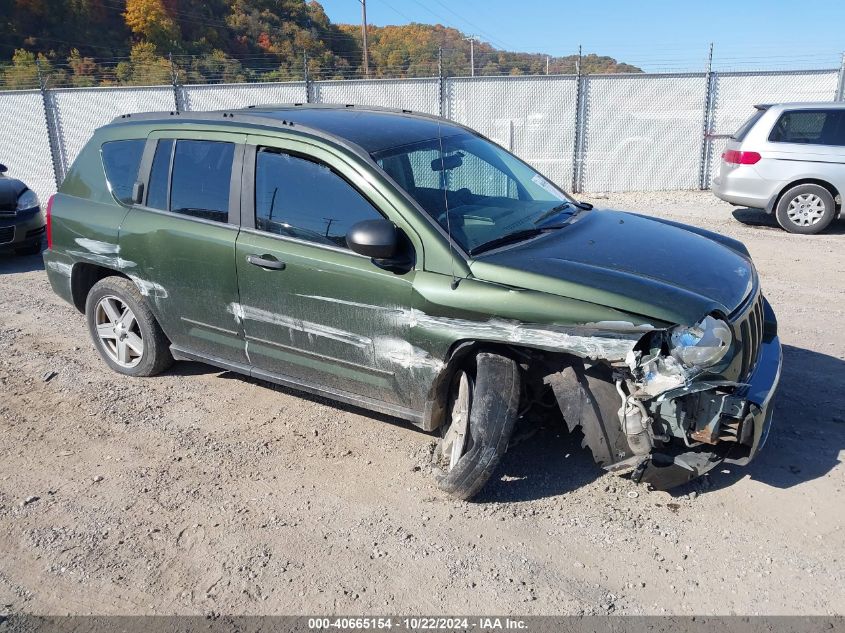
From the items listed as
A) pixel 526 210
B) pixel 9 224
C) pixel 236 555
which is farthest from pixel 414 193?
pixel 9 224

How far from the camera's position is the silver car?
9.84 meters

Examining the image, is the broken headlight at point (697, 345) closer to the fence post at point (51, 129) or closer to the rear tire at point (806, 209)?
the rear tire at point (806, 209)

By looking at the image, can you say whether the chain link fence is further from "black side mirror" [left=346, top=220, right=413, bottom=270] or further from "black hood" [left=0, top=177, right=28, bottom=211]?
"black side mirror" [left=346, top=220, right=413, bottom=270]

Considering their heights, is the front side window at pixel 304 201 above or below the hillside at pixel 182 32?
below

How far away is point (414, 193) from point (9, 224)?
7176mm

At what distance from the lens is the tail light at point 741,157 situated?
1016 centimetres

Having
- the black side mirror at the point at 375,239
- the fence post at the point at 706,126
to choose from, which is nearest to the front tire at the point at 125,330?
the black side mirror at the point at 375,239

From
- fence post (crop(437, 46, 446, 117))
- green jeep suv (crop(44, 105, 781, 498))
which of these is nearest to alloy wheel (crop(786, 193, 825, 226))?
green jeep suv (crop(44, 105, 781, 498))

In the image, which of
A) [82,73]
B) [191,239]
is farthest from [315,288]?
[82,73]

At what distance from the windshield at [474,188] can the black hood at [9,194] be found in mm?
6807

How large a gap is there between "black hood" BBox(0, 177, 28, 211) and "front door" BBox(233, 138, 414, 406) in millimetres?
6172

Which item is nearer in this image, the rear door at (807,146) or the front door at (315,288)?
the front door at (315,288)

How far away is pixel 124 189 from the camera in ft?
16.7

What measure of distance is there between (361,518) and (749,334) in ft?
7.10
